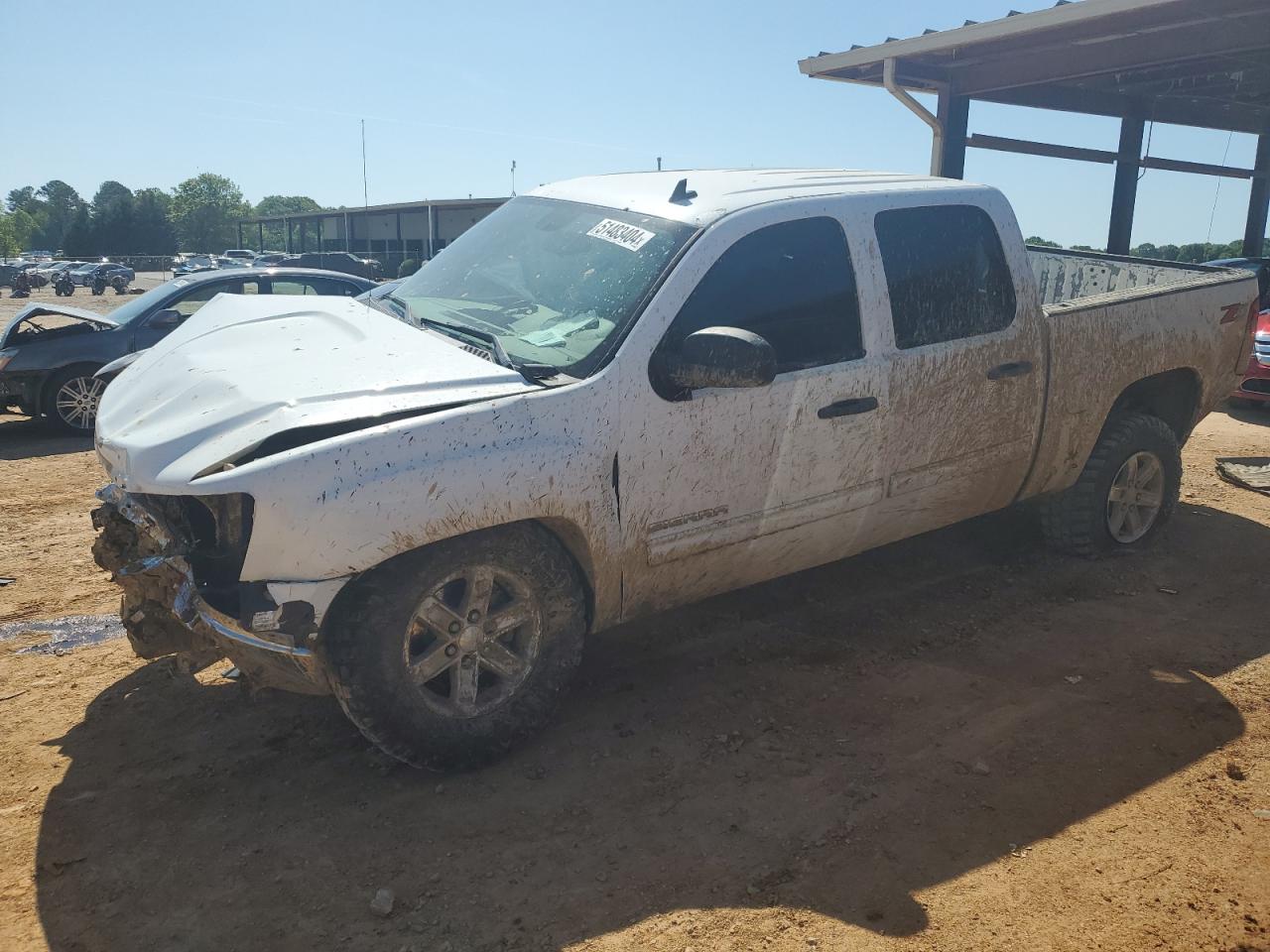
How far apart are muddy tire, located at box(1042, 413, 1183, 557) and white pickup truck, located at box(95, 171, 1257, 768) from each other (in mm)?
302

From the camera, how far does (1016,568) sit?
538 cm

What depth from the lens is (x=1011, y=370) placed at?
14.7 ft

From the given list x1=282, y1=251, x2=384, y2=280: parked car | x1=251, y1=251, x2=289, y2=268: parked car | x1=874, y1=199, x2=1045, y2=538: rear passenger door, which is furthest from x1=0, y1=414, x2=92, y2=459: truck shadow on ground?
x1=251, y1=251, x2=289, y2=268: parked car

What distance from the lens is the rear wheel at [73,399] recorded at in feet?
29.7

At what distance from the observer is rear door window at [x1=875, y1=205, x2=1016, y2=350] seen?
4.13 metres

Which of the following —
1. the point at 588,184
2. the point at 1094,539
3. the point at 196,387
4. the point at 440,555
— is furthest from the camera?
the point at 1094,539

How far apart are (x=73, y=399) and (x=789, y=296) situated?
25.4ft

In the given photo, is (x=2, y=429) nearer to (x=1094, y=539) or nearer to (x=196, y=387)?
(x=196, y=387)

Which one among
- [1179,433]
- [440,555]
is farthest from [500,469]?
[1179,433]

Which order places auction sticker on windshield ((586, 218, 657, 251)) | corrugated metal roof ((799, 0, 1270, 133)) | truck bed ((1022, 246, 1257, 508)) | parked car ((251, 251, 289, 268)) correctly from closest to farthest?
auction sticker on windshield ((586, 218, 657, 251)) → truck bed ((1022, 246, 1257, 508)) → corrugated metal roof ((799, 0, 1270, 133)) → parked car ((251, 251, 289, 268))

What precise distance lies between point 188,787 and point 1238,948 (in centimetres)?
308

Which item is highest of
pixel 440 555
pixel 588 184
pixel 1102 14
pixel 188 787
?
pixel 1102 14

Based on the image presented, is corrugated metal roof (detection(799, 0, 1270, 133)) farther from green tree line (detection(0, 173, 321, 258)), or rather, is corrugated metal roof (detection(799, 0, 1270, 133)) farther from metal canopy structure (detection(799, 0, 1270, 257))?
green tree line (detection(0, 173, 321, 258))

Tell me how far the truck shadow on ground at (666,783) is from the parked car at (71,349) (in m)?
6.10
